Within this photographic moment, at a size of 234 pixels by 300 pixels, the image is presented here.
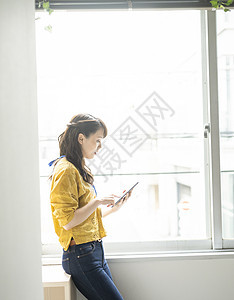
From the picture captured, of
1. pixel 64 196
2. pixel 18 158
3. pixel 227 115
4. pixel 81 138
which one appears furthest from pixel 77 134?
pixel 18 158

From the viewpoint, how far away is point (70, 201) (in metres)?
1.79

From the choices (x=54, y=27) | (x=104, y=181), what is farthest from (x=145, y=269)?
(x=54, y=27)

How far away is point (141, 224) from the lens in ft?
7.93

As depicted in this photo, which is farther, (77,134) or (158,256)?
(158,256)

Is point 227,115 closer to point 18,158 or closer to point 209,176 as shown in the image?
point 209,176

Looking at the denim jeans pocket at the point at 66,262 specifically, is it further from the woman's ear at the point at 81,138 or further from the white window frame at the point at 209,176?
the woman's ear at the point at 81,138

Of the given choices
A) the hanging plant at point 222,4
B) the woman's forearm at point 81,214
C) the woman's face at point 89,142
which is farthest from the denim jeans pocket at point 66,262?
the hanging plant at point 222,4

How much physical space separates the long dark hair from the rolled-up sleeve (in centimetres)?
11

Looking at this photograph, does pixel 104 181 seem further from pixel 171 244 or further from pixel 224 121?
pixel 224 121

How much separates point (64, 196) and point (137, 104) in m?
0.93

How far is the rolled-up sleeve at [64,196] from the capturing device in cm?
178

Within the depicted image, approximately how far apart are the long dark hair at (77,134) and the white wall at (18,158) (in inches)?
37.9

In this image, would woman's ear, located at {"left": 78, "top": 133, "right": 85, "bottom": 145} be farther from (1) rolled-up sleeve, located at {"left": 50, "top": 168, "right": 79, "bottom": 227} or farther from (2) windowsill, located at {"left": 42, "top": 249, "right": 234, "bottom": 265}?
(2) windowsill, located at {"left": 42, "top": 249, "right": 234, "bottom": 265}

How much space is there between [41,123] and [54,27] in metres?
0.66
